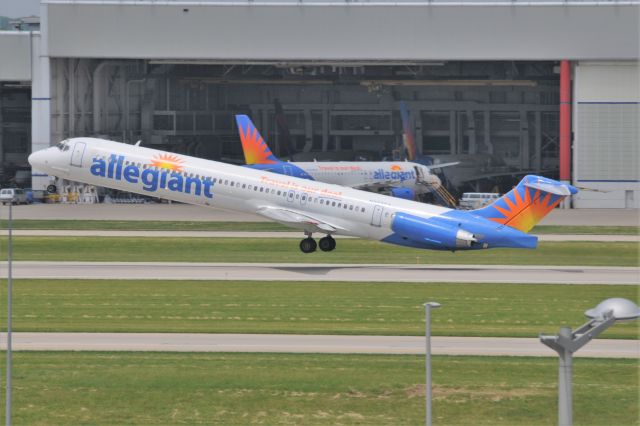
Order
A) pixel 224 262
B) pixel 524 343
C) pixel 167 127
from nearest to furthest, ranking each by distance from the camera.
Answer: pixel 524 343 < pixel 224 262 < pixel 167 127

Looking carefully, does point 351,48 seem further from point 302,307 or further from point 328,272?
point 302,307

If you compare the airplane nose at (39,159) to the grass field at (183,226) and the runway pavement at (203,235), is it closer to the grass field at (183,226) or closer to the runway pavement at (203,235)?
the runway pavement at (203,235)

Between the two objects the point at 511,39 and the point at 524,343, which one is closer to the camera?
the point at 524,343

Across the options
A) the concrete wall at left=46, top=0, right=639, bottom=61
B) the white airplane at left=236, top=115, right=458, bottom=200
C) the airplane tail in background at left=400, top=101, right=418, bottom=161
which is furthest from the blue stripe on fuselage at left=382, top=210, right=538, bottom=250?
the airplane tail in background at left=400, top=101, right=418, bottom=161

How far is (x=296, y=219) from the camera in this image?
57.6m

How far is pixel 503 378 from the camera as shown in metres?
32.1

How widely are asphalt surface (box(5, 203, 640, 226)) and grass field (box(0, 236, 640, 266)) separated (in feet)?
47.6

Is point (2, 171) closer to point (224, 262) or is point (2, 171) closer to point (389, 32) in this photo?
point (389, 32)

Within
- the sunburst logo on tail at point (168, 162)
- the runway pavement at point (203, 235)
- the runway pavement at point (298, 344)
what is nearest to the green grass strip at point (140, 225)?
the runway pavement at point (203, 235)

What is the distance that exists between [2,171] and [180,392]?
9571 centimetres

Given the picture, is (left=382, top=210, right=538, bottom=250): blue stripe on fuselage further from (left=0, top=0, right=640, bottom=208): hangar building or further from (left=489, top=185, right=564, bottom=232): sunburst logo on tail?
(left=0, top=0, right=640, bottom=208): hangar building

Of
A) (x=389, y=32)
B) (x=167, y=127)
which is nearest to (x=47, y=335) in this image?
(x=389, y=32)

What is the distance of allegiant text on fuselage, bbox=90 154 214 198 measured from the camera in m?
58.8

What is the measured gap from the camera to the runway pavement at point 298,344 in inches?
1399
